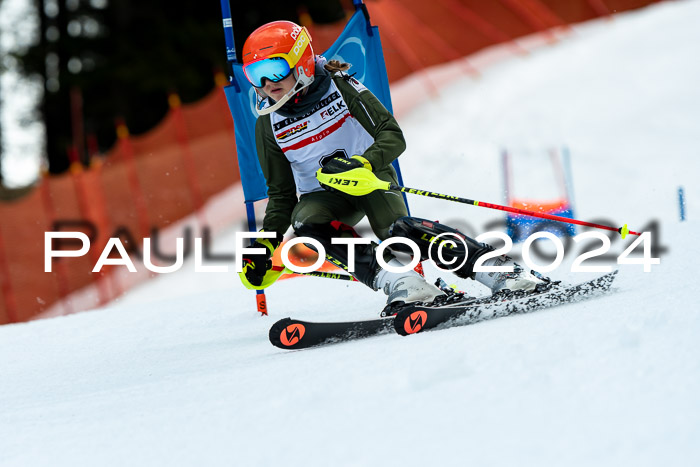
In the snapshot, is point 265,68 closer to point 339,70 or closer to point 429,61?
point 339,70

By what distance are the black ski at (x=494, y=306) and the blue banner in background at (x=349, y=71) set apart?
143 centimetres

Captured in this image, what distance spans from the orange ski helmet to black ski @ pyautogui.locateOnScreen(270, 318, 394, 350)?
44.7 inches

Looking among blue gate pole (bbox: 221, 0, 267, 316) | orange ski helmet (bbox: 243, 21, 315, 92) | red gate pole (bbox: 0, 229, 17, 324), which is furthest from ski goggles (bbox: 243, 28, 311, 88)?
red gate pole (bbox: 0, 229, 17, 324)

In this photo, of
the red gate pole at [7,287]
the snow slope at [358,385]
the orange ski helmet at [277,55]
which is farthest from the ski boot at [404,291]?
the red gate pole at [7,287]

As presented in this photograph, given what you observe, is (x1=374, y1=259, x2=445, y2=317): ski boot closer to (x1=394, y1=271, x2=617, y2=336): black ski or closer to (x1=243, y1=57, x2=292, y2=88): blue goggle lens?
(x1=394, y1=271, x2=617, y2=336): black ski

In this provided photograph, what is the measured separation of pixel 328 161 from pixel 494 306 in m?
1.08

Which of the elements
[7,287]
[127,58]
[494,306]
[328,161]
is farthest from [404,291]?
[127,58]

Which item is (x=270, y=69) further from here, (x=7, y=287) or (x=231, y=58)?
(x=7, y=287)

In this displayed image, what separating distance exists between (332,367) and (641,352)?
1.00 meters

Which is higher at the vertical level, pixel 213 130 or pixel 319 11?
pixel 319 11

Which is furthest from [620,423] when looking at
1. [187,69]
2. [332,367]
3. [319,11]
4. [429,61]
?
[319,11]

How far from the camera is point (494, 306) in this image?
358 centimetres

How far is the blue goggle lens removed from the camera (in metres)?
3.80

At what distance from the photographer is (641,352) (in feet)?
7.45
